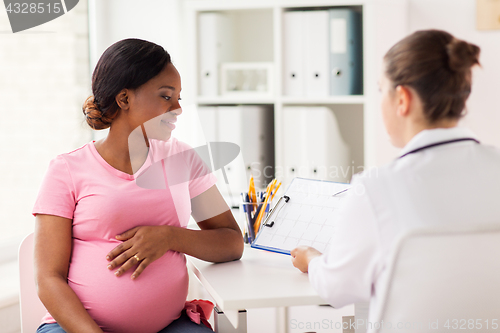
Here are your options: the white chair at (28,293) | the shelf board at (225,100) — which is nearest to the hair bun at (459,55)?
the white chair at (28,293)

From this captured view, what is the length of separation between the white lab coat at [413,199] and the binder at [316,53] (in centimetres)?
126

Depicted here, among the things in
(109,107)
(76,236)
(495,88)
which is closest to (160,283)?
(76,236)

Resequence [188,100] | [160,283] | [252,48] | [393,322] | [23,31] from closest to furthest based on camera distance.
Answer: [393,322]
[160,283]
[23,31]
[188,100]
[252,48]

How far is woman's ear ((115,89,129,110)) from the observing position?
1159 mm

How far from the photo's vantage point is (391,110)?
0.83 meters

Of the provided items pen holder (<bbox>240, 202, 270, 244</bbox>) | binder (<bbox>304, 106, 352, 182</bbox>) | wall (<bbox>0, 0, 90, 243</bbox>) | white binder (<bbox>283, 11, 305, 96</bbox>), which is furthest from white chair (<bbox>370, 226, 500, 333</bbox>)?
wall (<bbox>0, 0, 90, 243</bbox>)

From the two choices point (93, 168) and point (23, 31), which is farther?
point (23, 31)

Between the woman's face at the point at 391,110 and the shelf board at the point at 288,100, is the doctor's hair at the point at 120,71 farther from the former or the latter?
the shelf board at the point at 288,100

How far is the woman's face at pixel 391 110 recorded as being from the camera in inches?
32.1

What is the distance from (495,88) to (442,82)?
1.61 meters

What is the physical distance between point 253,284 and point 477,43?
5.77 ft

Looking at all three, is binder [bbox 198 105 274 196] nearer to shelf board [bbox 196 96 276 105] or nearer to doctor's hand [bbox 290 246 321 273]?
shelf board [bbox 196 96 276 105]

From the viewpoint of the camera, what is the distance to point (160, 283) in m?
Result: 1.10

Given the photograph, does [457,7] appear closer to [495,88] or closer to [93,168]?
[495,88]
